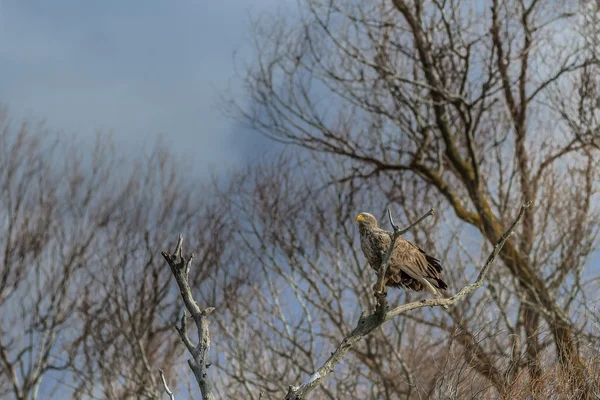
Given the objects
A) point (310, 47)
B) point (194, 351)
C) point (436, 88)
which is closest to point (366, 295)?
point (436, 88)

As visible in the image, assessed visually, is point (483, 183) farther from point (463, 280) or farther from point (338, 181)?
point (338, 181)

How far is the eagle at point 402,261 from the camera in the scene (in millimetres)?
3922

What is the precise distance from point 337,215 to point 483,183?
2121mm

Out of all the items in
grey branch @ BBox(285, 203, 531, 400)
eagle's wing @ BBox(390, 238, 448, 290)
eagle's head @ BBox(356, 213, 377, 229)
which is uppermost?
eagle's head @ BBox(356, 213, 377, 229)

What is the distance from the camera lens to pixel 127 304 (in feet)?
34.5

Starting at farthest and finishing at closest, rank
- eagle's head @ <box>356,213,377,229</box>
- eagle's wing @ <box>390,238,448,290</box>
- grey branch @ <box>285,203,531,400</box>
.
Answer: eagle's head @ <box>356,213,377,229</box>
eagle's wing @ <box>390,238,448,290</box>
grey branch @ <box>285,203,531,400</box>

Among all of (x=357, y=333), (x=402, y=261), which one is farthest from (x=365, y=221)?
(x=357, y=333)

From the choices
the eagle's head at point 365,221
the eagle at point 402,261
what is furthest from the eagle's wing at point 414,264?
the eagle's head at point 365,221

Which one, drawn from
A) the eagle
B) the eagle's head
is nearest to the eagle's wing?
the eagle

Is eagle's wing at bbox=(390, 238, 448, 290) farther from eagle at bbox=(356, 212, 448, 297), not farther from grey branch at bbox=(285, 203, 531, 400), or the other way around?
grey branch at bbox=(285, 203, 531, 400)

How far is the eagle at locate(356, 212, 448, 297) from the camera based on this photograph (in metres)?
3.92

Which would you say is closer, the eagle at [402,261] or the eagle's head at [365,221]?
the eagle at [402,261]

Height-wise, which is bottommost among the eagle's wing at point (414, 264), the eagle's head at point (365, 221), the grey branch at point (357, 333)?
the grey branch at point (357, 333)

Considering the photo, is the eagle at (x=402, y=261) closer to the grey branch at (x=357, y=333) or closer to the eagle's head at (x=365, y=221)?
the eagle's head at (x=365, y=221)
